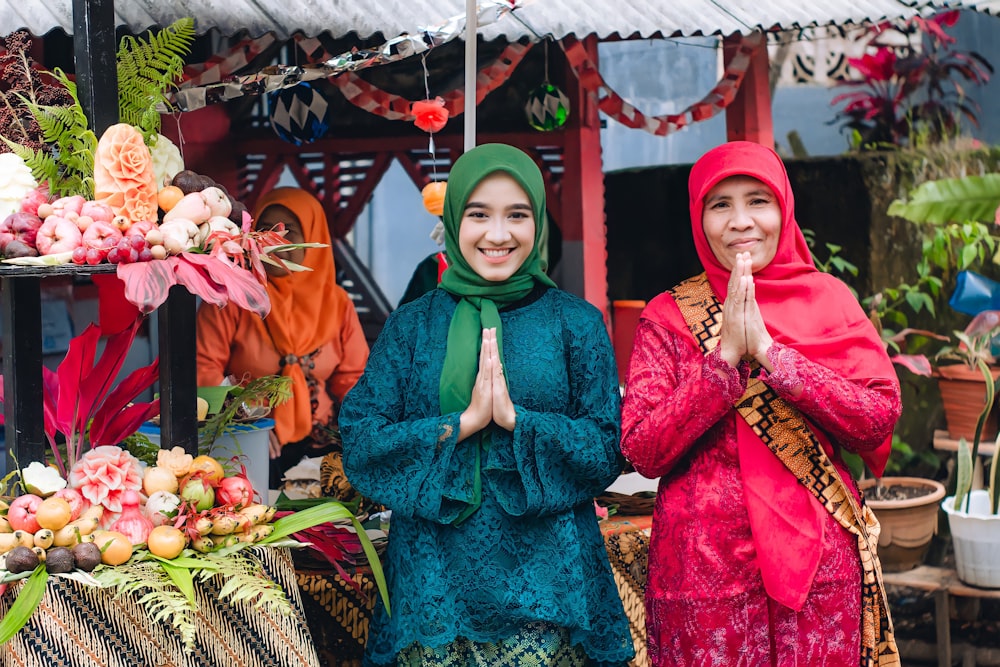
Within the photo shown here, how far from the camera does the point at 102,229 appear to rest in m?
2.17

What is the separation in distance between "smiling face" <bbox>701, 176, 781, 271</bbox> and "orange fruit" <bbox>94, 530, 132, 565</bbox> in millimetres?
1412

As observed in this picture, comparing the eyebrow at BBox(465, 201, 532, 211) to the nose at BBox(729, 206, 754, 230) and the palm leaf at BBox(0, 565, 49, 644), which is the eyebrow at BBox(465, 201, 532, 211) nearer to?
the nose at BBox(729, 206, 754, 230)

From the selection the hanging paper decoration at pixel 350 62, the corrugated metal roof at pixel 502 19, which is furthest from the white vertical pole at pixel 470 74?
the corrugated metal roof at pixel 502 19

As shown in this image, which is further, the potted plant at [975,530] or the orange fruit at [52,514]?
the potted plant at [975,530]

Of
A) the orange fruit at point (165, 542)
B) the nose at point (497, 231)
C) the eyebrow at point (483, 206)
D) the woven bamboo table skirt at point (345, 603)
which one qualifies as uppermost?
the eyebrow at point (483, 206)

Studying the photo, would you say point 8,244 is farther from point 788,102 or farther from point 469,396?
point 788,102

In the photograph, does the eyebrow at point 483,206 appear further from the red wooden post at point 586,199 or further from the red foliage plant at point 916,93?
the red foliage plant at point 916,93

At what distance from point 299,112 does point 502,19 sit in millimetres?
1079

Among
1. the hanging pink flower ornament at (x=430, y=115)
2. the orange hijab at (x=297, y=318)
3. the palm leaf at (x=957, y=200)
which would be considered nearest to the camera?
the palm leaf at (x=957, y=200)

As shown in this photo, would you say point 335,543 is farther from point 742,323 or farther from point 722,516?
point 742,323

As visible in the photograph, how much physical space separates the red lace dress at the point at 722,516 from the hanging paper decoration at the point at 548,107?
8.89ft

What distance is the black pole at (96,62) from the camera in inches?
91.6

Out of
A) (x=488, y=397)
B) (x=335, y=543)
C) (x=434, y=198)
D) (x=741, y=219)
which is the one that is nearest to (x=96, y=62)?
(x=488, y=397)

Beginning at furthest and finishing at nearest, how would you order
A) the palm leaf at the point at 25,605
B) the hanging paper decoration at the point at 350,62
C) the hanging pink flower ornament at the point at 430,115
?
the hanging pink flower ornament at the point at 430,115
the hanging paper decoration at the point at 350,62
the palm leaf at the point at 25,605
